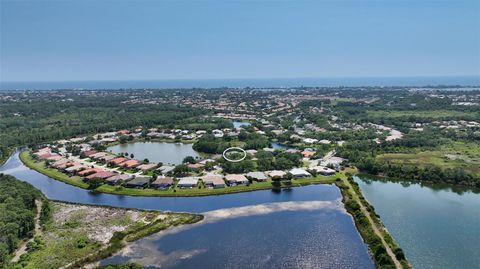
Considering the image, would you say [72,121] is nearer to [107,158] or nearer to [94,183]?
[107,158]

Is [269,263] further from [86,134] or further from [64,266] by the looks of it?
[86,134]

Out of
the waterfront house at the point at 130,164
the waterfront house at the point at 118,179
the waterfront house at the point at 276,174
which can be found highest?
the waterfront house at the point at 130,164

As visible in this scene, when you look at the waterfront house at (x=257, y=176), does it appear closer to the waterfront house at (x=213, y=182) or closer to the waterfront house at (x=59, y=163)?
the waterfront house at (x=213, y=182)

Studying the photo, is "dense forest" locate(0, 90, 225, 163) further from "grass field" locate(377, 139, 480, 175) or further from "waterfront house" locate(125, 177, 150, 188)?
"grass field" locate(377, 139, 480, 175)

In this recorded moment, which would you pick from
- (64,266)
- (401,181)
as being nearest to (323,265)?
(64,266)

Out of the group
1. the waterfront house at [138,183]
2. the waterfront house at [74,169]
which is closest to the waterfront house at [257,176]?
the waterfront house at [138,183]

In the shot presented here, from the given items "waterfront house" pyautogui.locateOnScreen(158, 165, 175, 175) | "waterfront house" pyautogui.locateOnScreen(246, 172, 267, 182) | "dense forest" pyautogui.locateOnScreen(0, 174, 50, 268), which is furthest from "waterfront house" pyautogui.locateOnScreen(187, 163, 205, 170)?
"dense forest" pyautogui.locateOnScreen(0, 174, 50, 268)
